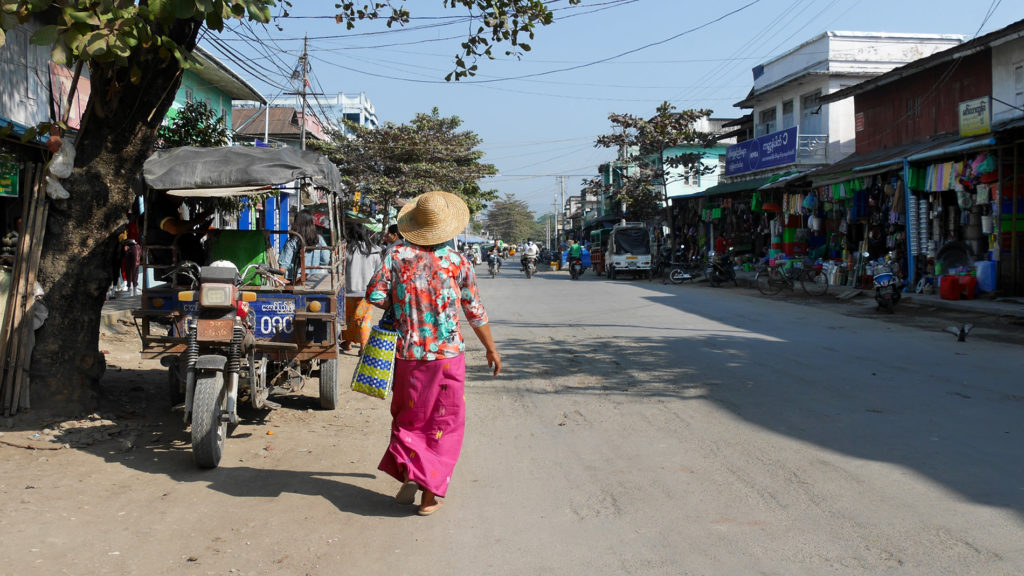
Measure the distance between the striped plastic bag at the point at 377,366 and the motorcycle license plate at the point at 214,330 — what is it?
1.31 m

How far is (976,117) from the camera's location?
58.2 feet

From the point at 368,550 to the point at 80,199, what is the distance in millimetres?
4203

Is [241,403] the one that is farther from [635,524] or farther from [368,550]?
[635,524]

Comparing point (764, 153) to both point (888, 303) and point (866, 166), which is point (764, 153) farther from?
point (888, 303)

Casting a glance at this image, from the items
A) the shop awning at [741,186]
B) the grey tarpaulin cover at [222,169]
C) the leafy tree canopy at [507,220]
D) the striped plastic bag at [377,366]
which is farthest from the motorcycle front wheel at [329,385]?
the leafy tree canopy at [507,220]

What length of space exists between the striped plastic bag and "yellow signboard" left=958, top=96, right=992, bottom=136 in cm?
1612

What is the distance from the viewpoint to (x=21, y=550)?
402cm

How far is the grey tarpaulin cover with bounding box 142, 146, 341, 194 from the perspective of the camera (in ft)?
21.3

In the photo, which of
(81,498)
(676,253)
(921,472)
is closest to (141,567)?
(81,498)

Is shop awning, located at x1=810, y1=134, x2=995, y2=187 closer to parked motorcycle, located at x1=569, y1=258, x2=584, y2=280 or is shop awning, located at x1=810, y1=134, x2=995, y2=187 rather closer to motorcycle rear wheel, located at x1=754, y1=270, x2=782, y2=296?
motorcycle rear wheel, located at x1=754, y1=270, x2=782, y2=296

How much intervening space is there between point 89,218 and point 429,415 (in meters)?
3.73

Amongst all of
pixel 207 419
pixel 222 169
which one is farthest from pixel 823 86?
pixel 207 419

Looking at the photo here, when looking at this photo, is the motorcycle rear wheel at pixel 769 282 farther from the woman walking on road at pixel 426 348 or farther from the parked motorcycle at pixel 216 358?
the woman walking on road at pixel 426 348

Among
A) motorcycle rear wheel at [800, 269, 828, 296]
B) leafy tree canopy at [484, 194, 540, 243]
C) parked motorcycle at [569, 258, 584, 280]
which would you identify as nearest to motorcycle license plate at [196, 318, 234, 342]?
motorcycle rear wheel at [800, 269, 828, 296]
